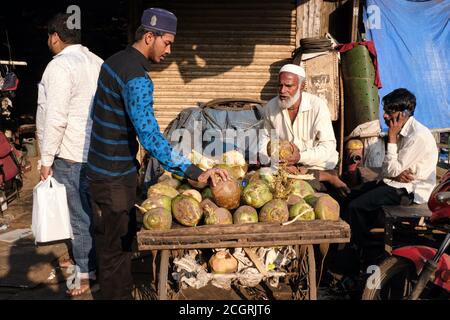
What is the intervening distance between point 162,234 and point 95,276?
186 cm

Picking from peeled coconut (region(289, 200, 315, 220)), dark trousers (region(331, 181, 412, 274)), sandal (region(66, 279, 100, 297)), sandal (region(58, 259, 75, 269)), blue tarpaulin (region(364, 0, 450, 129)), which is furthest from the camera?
blue tarpaulin (region(364, 0, 450, 129))

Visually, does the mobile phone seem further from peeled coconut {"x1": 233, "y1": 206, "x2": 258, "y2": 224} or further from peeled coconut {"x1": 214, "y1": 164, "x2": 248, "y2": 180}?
peeled coconut {"x1": 233, "y1": 206, "x2": 258, "y2": 224}

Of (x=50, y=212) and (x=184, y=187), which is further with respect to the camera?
(x=50, y=212)

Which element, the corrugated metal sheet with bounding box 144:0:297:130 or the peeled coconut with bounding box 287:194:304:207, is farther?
the corrugated metal sheet with bounding box 144:0:297:130

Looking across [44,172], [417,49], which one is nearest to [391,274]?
[44,172]

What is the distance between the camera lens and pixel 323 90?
266 inches

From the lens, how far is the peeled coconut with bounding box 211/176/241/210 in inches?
119

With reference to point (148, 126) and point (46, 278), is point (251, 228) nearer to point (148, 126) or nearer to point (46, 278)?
point (148, 126)

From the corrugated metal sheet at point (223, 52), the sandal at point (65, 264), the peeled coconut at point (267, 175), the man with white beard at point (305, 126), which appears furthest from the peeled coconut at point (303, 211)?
the corrugated metal sheet at point (223, 52)

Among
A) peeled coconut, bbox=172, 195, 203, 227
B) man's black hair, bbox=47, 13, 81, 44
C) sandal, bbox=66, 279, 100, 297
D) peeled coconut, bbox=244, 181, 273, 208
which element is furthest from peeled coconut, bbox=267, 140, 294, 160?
sandal, bbox=66, 279, 100, 297

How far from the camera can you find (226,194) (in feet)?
9.94

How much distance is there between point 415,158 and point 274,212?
1.79 m

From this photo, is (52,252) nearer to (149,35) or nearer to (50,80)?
(50,80)
